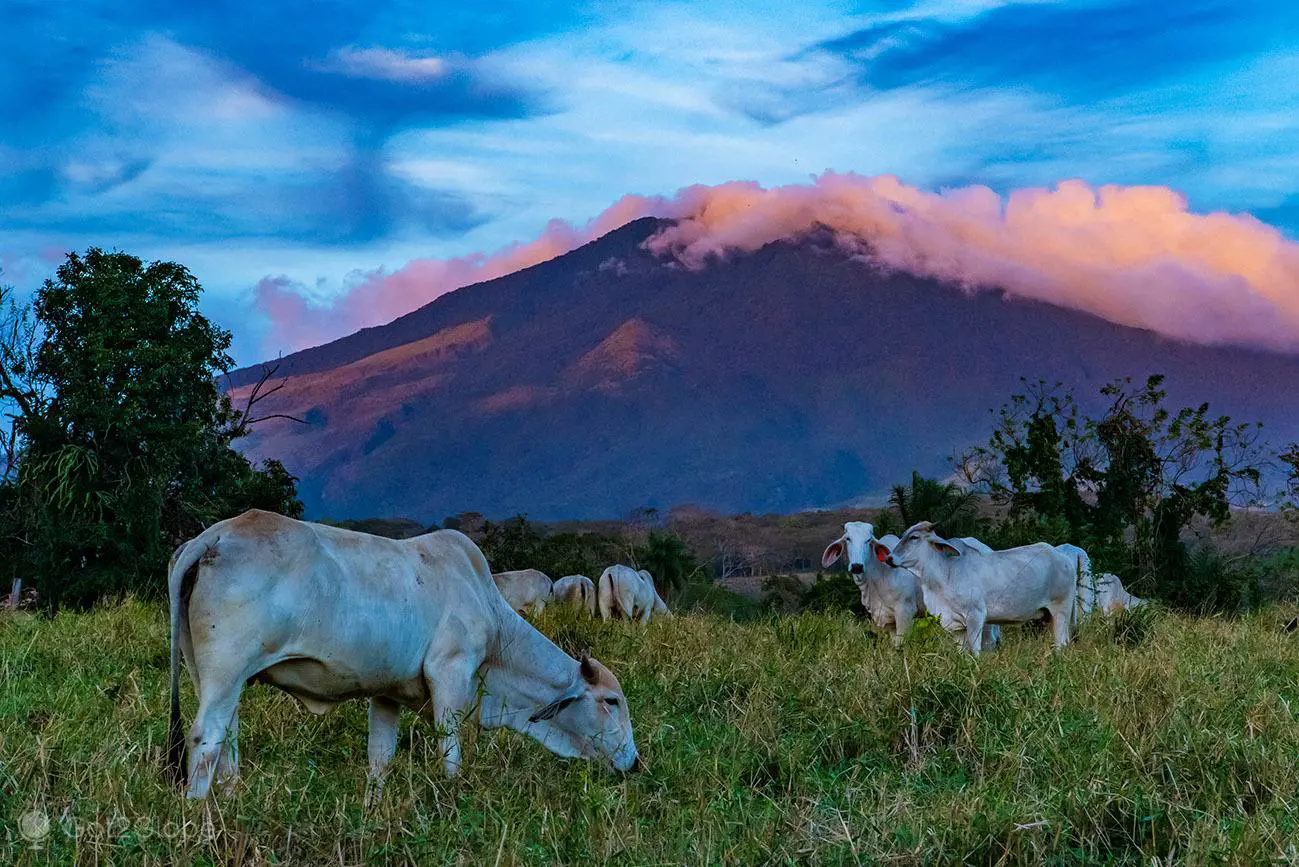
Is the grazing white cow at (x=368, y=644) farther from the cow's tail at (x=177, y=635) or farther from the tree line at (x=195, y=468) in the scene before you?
the tree line at (x=195, y=468)

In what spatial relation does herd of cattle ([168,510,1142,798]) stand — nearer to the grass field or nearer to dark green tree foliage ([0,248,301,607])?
the grass field

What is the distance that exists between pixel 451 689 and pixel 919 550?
7.80 meters

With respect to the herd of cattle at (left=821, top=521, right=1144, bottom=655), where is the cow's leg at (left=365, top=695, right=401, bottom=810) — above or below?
above

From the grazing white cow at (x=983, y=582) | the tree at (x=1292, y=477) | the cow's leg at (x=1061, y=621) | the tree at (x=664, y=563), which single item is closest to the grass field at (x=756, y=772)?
the grazing white cow at (x=983, y=582)

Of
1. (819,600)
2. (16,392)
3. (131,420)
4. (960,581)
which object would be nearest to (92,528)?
(131,420)

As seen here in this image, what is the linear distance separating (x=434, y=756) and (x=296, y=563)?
1.18m

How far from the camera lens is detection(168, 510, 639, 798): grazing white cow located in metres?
6.19

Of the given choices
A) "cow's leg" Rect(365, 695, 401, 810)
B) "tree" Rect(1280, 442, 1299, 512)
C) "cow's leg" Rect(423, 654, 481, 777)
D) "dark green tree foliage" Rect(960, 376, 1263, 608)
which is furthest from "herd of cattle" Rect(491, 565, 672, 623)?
"cow's leg" Rect(423, 654, 481, 777)

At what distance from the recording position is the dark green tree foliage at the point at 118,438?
70.5 feet

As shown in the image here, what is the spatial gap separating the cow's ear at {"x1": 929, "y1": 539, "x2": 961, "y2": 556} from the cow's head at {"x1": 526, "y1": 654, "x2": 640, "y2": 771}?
7013 mm

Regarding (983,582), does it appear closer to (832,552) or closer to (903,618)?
(903,618)

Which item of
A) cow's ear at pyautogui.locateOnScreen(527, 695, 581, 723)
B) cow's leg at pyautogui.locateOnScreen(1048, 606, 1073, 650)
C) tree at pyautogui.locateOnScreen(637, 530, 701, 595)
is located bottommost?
tree at pyautogui.locateOnScreen(637, 530, 701, 595)

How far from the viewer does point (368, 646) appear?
21.9ft

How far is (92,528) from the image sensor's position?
21234mm
